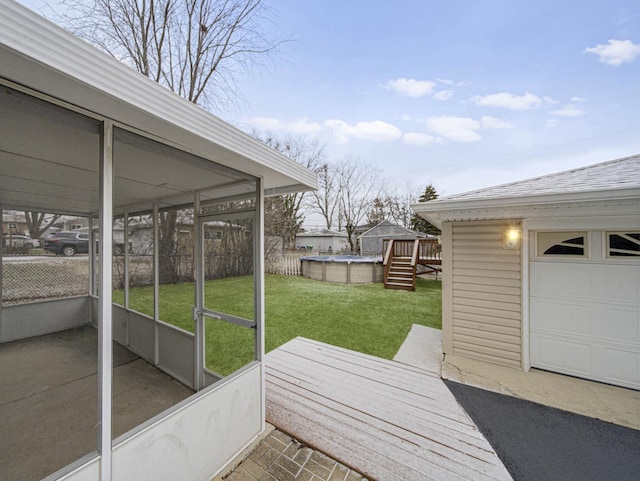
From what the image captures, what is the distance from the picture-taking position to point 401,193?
81.6 ft

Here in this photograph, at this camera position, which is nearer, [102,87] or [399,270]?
[102,87]

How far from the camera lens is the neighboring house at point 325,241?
80.0ft

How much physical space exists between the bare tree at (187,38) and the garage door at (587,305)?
386 inches

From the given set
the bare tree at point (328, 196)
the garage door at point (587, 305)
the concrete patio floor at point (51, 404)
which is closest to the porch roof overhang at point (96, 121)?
the concrete patio floor at point (51, 404)

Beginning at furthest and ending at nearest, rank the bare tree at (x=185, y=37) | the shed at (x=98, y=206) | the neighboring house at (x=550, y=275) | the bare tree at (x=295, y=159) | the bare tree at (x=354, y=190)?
the bare tree at (x=354, y=190) < the bare tree at (x=295, y=159) < the bare tree at (x=185, y=37) < the neighboring house at (x=550, y=275) < the shed at (x=98, y=206)

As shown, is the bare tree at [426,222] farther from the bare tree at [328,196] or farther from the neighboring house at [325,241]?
the bare tree at [328,196]

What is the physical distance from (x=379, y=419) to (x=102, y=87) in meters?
3.20

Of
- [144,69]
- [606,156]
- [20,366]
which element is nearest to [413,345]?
[20,366]

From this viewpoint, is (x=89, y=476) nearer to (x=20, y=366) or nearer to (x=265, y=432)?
(x=20, y=366)

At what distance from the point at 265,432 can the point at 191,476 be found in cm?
74

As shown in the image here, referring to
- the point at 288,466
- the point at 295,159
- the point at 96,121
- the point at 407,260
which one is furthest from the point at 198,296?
the point at 295,159

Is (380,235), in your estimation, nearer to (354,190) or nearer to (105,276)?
(354,190)

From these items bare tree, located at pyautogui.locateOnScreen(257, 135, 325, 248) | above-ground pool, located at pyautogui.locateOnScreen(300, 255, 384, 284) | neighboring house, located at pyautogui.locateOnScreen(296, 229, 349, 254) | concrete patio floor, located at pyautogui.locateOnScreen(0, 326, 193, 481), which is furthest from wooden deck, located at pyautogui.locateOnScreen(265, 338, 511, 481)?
neighboring house, located at pyautogui.locateOnScreen(296, 229, 349, 254)

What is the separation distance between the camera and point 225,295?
109 inches
